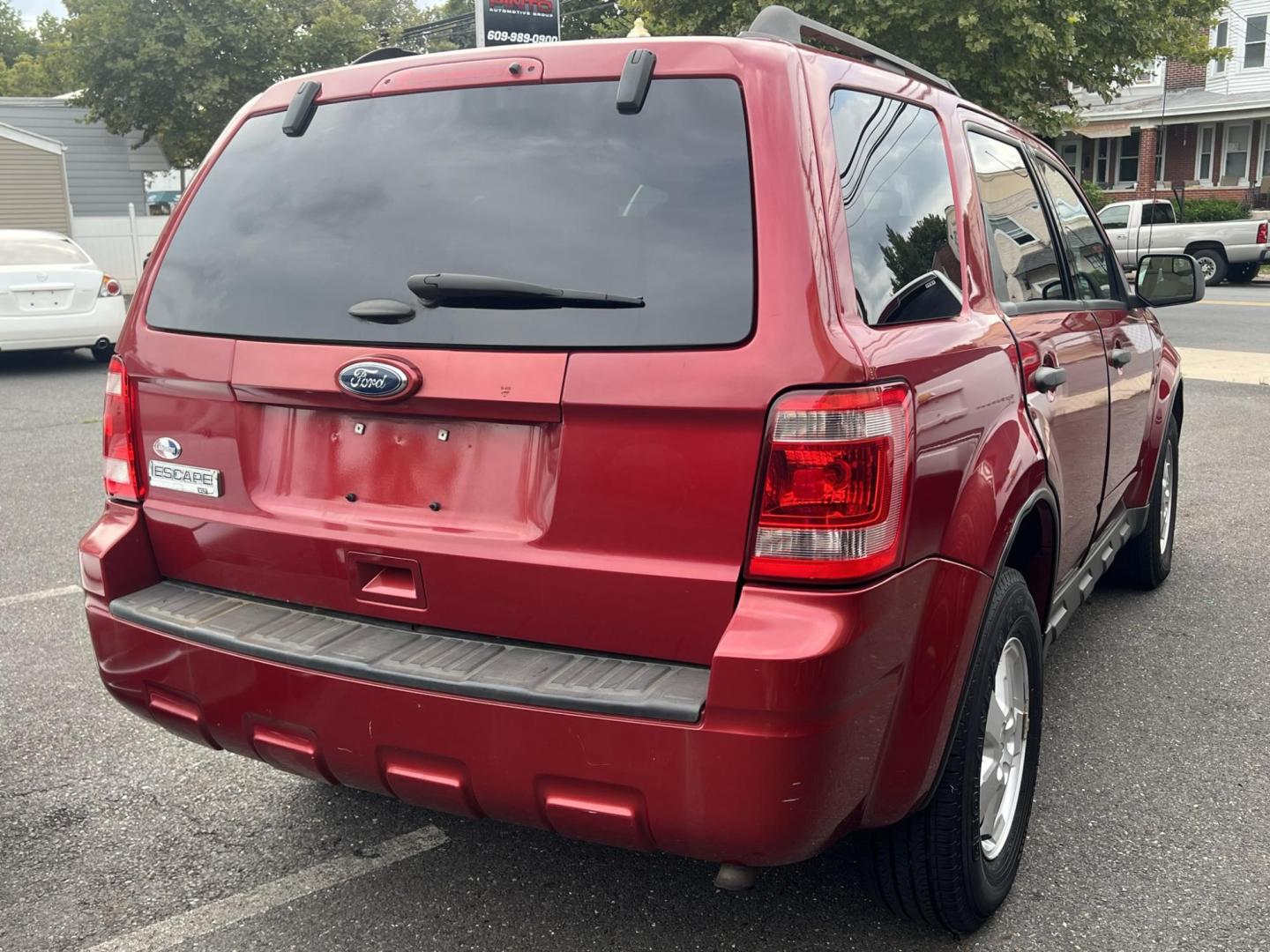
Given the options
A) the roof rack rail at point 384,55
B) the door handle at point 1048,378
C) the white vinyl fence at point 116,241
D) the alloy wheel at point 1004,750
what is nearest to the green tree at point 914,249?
the door handle at point 1048,378

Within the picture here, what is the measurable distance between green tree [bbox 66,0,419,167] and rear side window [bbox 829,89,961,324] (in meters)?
31.8

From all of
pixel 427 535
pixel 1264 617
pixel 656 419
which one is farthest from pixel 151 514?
pixel 1264 617

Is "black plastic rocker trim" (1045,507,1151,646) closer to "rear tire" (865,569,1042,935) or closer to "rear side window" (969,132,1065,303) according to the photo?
"rear tire" (865,569,1042,935)

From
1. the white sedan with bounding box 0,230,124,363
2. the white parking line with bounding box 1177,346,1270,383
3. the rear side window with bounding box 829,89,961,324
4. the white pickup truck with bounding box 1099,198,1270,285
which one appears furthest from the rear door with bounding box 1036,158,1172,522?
the white pickup truck with bounding box 1099,198,1270,285

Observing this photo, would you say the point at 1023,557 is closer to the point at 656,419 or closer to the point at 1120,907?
the point at 1120,907

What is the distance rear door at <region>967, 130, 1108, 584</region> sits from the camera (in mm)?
3023

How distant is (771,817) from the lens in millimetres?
2100

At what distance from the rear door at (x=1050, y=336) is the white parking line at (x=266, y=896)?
1.88 meters

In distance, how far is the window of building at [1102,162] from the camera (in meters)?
37.8

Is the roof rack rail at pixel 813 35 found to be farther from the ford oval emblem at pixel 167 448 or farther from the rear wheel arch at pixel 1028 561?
the ford oval emblem at pixel 167 448

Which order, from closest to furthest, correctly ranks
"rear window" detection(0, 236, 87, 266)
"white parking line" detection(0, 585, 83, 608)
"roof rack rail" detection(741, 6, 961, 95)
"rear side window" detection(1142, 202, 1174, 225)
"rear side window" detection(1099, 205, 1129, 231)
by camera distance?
1. "roof rack rail" detection(741, 6, 961, 95)
2. "white parking line" detection(0, 585, 83, 608)
3. "rear window" detection(0, 236, 87, 266)
4. "rear side window" detection(1099, 205, 1129, 231)
5. "rear side window" detection(1142, 202, 1174, 225)

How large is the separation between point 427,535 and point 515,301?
0.49m

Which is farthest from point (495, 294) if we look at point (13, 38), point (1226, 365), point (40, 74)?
point (13, 38)

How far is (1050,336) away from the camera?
127 inches
